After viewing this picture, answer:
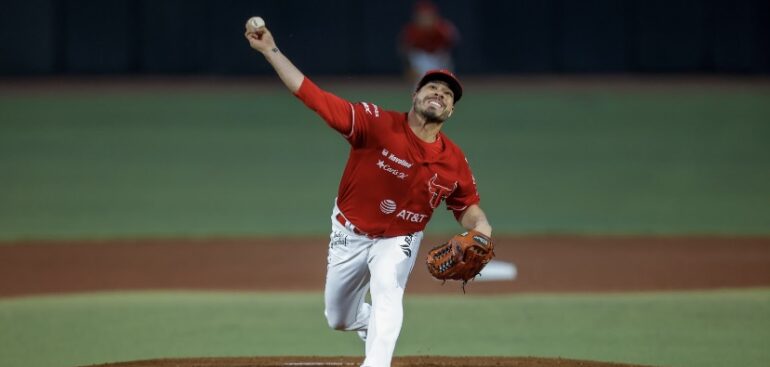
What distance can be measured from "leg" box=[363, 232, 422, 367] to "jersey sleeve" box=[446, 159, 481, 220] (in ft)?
1.01

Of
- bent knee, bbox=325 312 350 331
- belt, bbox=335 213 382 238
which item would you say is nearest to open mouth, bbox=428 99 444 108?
belt, bbox=335 213 382 238

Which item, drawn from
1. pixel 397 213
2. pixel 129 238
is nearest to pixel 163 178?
pixel 129 238

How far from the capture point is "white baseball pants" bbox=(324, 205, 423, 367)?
235 inches

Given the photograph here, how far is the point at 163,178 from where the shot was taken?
16438 millimetres

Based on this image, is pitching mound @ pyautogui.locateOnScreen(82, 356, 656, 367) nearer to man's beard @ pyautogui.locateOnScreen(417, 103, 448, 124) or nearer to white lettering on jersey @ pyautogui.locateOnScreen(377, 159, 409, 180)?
white lettering on jersey @ pyautogui.locateOnScreen(377, 159, 409, 180)

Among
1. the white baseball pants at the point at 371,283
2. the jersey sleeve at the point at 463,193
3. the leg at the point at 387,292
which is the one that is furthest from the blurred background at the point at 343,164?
the leg at the point at 387,292

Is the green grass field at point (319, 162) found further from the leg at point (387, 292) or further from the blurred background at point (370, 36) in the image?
the leg at point (387, 292)

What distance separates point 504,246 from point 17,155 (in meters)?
8.80

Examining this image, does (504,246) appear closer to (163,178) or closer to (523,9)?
(163,178)

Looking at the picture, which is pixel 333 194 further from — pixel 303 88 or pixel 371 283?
pixel 303 88

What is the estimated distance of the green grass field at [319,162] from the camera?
13.7 metres

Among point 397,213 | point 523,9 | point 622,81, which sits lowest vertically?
point 397,213

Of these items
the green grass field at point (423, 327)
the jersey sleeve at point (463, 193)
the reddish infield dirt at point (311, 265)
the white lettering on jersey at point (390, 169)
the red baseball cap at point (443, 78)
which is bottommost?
the green grass field at point (423, 327)

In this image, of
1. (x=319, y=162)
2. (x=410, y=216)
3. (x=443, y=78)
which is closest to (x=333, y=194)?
(x=319, y=162)
